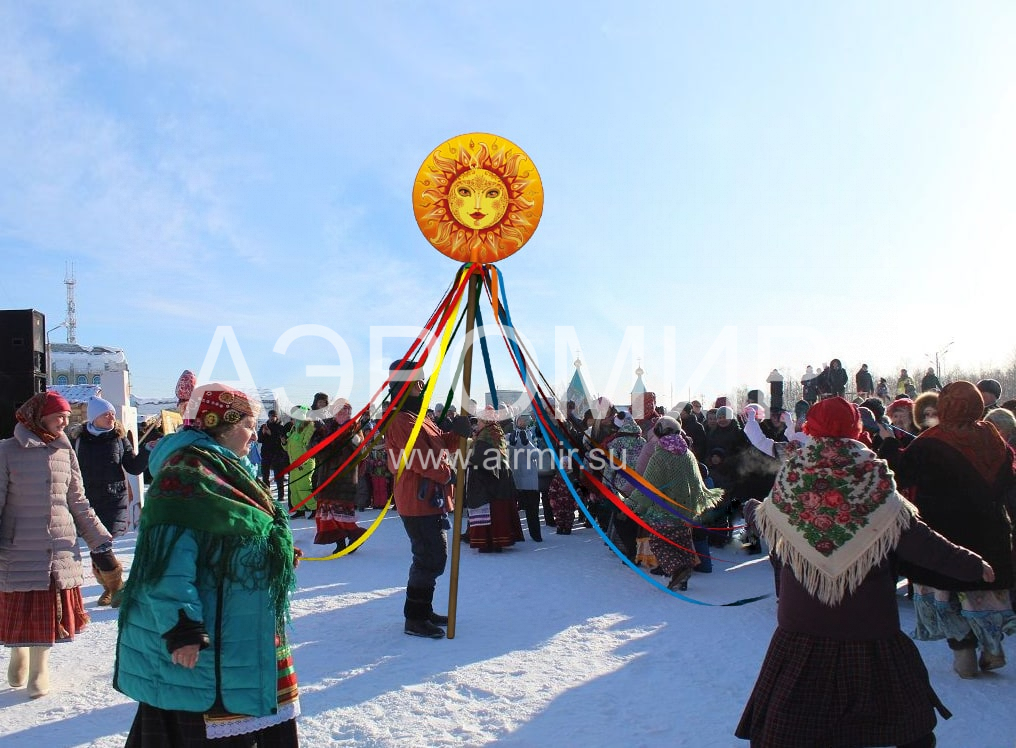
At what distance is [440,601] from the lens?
6.50m

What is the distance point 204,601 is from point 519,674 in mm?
2569

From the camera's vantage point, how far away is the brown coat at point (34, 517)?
4.24 metres

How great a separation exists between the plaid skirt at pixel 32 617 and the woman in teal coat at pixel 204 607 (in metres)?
2.05

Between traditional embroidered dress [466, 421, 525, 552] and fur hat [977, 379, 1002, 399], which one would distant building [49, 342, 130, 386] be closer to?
traditional embroidered dress [466, 421, 525, 552]

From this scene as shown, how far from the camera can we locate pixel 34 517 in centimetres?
430

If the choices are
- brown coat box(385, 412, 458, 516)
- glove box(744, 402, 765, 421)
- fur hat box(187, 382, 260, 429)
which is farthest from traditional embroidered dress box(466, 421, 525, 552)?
fur hat box(187, 382, 260, 429)

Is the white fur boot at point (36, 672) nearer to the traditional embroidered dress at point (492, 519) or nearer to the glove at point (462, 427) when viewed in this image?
the glove at point (462, 427)

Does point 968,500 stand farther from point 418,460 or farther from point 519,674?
point 418,460

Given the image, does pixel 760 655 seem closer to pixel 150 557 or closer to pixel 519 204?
pixel 519 204

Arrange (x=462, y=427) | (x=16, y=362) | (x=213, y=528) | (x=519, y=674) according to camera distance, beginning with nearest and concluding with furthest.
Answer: (x=213, y=528) < (x=519, y=674) < (x=462, y=427) < (x=16, y=362)

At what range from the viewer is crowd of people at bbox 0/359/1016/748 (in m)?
2.55

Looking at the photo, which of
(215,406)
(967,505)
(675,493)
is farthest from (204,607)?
(675,493)

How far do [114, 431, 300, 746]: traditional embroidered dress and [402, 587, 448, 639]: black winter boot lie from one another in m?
2.76

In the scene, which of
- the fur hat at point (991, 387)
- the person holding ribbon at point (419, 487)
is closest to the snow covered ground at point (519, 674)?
the person holding ribbon at point (419, 487)
